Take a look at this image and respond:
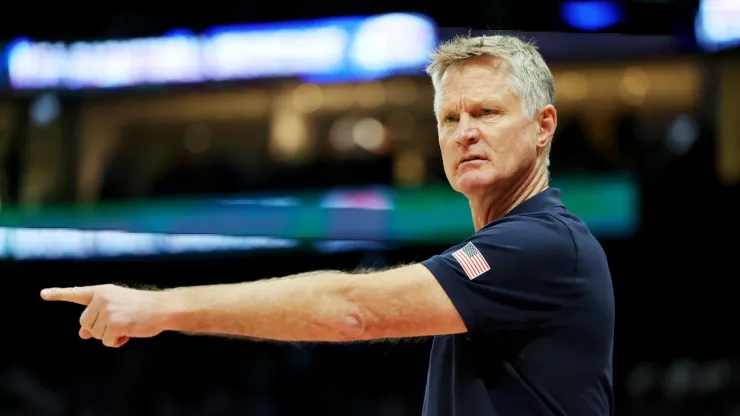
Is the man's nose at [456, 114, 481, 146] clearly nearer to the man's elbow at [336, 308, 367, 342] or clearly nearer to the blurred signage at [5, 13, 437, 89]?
the man's elbow at [336, 308, 367, 342]

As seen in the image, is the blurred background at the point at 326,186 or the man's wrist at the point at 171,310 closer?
the man's wrist at the point at 171,310

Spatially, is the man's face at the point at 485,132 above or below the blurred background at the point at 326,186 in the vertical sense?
above

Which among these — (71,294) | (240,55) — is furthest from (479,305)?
(240,55)

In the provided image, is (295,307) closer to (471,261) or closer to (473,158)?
(471,261)

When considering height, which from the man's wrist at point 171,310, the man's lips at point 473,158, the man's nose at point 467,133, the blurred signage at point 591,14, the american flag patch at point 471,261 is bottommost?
the man's wrist at point 171,310

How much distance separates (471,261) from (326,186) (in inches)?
271

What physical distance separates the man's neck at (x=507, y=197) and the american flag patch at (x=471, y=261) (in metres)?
0.38

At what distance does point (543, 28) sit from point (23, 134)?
561 centimetres

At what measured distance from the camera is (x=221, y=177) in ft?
30.7

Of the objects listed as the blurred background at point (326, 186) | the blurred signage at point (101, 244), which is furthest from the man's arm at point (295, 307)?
the blurred signage at point (101, 244)

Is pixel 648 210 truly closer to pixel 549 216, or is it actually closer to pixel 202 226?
pixel 202 226

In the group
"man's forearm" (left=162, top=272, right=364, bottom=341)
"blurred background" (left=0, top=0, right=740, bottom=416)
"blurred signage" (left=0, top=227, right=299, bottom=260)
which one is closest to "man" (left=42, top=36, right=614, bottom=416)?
"man's forearm" (left=162, top=272, right=364, bottom=341)

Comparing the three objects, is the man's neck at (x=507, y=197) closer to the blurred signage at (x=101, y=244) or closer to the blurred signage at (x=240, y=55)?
the blurred signage at (x=240, y=55)

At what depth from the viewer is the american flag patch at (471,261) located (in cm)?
205
